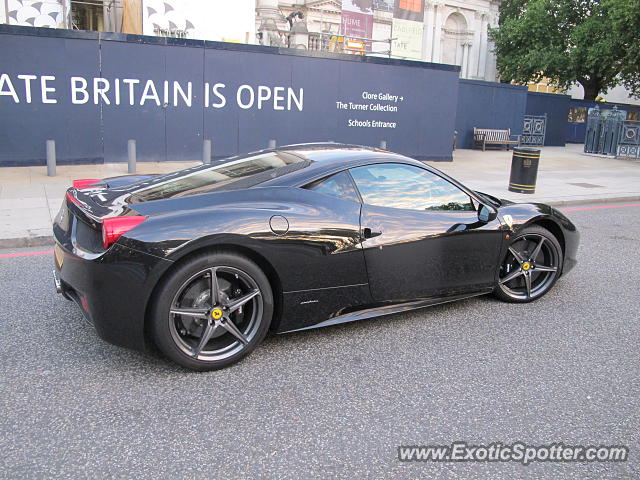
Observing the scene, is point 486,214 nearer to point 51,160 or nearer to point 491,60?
point 51,160

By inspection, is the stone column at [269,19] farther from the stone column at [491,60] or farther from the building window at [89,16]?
the stone column at [491,60]

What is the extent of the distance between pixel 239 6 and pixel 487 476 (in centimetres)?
2168

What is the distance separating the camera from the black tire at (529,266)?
5.01 meters

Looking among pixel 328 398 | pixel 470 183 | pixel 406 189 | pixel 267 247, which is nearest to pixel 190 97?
pixel 470 183

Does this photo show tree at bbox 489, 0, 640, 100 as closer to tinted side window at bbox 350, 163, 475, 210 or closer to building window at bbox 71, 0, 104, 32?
building window at bbox 71, 0, 104, 32

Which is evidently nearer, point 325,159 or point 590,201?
point 325,159

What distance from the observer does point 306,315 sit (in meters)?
3.90

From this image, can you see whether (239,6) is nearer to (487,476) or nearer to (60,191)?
(60,191)

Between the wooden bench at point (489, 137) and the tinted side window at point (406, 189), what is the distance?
19389mm

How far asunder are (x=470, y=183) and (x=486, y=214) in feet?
29.5

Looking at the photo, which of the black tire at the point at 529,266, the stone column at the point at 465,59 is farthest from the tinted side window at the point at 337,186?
the stone column at the point at 465,59

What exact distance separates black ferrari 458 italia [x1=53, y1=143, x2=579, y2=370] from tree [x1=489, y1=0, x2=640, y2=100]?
27793mm

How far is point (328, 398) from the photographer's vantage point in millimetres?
3385

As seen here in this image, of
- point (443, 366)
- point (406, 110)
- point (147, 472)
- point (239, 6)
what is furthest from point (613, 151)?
point (147, 472)
